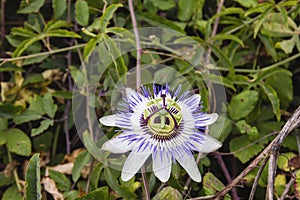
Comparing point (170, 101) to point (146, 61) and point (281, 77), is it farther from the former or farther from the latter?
point (281, 77)

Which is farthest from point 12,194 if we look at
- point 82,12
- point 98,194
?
Answer: point 82,12

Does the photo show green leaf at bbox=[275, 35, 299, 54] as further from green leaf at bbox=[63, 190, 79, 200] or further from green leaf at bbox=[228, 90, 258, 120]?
green leaf at bbox=[63, 190, 79, 200]

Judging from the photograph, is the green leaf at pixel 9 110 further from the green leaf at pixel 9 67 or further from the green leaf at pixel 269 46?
the green leaf at pixel 269 46

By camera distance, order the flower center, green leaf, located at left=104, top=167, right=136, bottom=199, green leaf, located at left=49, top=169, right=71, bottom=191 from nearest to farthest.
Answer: the flower center
green leaf, located at left=104, top=167, right=136, bottom=199
green leaf, located at left=49, top=169, right=71, bottom=191

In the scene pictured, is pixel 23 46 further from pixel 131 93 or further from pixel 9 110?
pixel 131 93

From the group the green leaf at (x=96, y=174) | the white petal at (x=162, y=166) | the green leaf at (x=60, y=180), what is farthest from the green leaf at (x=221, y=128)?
the green leaf at (x=60, y=180)

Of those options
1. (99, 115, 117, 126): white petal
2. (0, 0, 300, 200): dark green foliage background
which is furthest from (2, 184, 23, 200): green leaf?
(99, 115, 117, 126): white petal

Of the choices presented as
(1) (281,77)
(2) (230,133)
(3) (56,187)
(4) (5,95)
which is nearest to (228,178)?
(2) (230,133)
